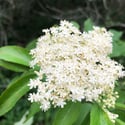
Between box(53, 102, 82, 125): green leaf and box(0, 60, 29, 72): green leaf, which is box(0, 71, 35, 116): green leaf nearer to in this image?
box(0, 60, 29, 72): green leaf

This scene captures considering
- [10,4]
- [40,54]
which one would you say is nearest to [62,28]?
[40,54]

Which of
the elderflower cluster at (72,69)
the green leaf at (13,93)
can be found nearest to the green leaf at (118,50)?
the elderflower cluster at (72,69)

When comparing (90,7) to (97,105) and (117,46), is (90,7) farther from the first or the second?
(97,105)

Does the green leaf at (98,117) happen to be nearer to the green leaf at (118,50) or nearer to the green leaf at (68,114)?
the green leaf at (68,114)

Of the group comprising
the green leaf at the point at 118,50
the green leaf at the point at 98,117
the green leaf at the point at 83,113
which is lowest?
the green leaf at the point at 98,117

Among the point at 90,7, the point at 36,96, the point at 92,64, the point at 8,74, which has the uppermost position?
the point at 90,7

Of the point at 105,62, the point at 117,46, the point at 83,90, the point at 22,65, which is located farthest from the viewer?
the point at 117,46

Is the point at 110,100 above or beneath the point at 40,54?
beneath
